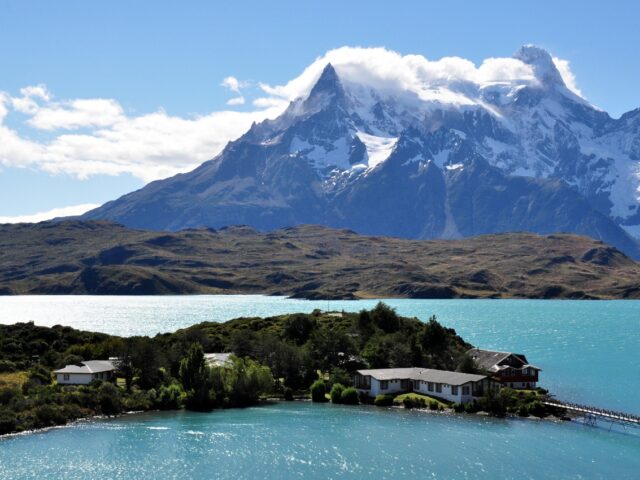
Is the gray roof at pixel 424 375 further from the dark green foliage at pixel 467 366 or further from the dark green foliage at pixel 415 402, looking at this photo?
the dark green foliage at pixel 415 402

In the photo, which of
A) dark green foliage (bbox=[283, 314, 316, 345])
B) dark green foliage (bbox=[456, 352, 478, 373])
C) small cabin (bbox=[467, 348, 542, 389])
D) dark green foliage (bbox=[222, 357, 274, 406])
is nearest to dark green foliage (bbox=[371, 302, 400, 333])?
dark green foliage (bbox=[283, 314, 316, 345])

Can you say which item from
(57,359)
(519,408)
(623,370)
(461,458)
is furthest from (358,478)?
(623,370)

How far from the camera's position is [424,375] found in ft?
318

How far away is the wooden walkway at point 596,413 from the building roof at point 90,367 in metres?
50.8

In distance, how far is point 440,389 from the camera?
305ft

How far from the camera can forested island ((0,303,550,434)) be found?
8675 centimetres

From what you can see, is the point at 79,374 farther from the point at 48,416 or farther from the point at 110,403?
the point at 48,416

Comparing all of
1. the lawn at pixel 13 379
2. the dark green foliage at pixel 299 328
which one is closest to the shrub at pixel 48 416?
the lawn at pixel 13 379

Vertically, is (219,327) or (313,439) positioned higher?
(219,327)

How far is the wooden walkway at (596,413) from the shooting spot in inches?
3221

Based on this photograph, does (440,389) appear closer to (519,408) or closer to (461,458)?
(519,408)

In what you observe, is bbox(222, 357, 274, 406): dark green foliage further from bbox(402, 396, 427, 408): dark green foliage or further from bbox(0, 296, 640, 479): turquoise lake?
bbox(402, 396, 427, 408): dark green foliage

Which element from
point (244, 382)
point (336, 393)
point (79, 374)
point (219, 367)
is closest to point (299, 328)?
point (336, 393)

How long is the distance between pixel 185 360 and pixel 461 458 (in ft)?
117
